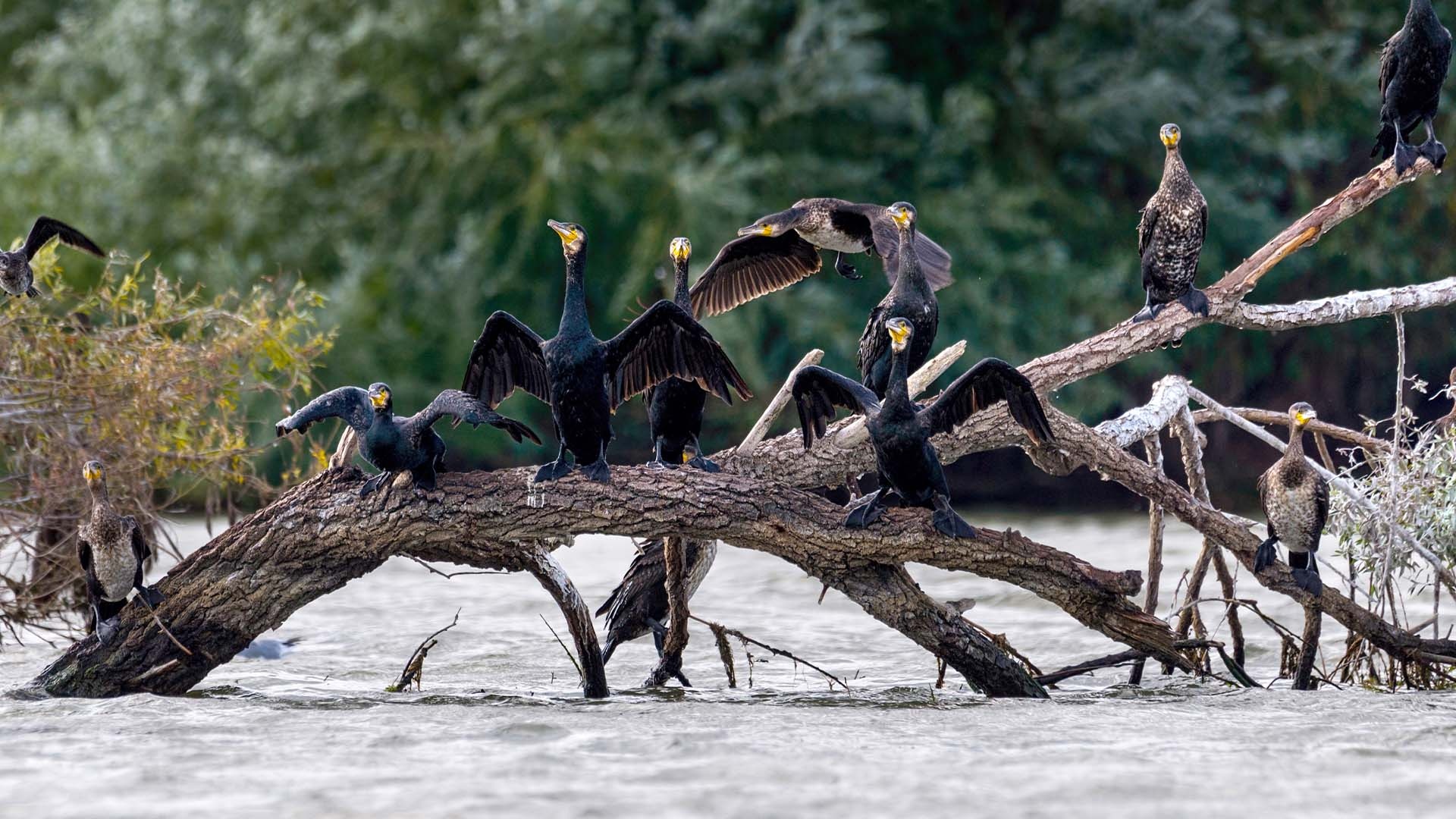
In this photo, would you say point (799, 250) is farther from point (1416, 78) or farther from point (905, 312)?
point (1416, 78)

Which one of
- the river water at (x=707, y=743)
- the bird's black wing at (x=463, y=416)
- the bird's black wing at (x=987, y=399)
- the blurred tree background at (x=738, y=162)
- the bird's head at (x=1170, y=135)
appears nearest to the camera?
the river water at (x=707, y=743)

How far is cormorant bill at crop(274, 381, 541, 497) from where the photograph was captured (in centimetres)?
524

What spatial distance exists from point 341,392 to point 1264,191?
11890mm

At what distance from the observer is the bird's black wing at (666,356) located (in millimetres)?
5449

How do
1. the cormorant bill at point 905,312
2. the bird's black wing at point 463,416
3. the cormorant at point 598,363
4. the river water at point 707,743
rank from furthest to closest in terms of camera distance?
the cormorant bill at point 905,312 < the cormorant at point 598,363 < the bird's black wing at point 463,416 < the river water at point 707,743

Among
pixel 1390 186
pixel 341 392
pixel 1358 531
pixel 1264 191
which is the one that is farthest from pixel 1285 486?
pixel 1264 191

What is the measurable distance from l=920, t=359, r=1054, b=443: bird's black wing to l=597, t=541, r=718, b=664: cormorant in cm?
143

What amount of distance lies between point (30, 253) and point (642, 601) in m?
2.76

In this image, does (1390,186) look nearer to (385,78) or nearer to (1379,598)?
(1379,598)

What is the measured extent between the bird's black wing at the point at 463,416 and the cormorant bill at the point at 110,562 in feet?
4.01

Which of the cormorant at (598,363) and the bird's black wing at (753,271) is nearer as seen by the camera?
the cormorant at (598,363)

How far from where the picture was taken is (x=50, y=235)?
6.68 meters

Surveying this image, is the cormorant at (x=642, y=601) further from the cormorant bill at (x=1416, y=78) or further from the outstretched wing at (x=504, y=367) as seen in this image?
the cormorant bill at (x=1416, y=78)

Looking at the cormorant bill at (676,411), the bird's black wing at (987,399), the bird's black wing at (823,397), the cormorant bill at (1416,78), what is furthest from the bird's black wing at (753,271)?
the cormorant bill at (1416,78)
